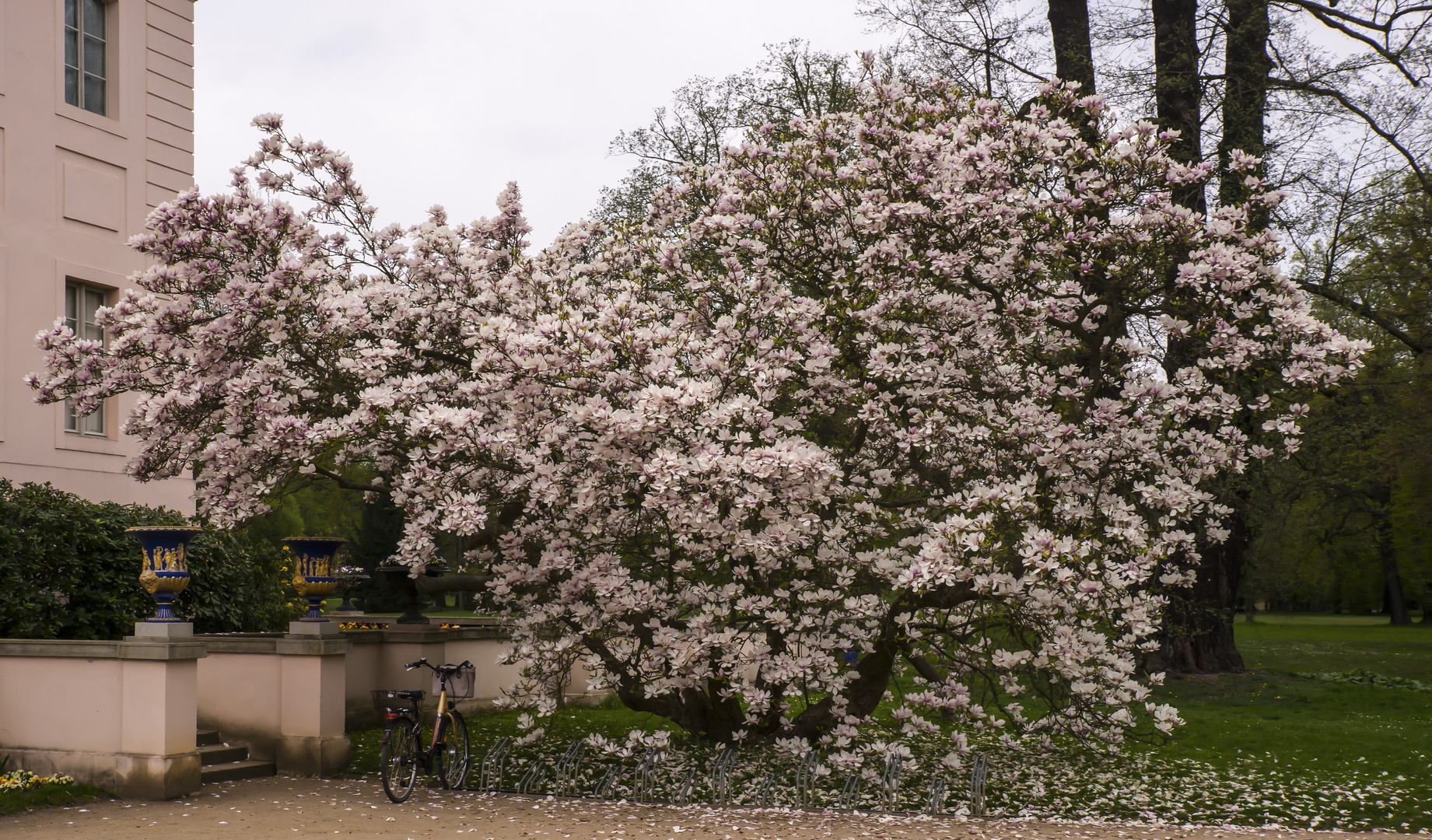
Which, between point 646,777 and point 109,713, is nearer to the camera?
point 109,713

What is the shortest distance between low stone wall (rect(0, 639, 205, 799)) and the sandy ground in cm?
31

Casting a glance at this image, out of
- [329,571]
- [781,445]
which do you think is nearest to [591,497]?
[781,445]

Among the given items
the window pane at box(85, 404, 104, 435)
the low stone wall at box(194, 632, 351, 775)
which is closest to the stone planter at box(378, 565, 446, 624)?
the low stone wall at box(194, 632, 351, 775)

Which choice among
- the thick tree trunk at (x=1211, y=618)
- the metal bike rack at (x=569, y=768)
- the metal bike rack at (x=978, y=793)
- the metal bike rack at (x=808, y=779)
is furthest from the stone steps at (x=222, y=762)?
the thick tree trunk at (x=1211, y=618)

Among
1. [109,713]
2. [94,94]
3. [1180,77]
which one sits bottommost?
[109,713]

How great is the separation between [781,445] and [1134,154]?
428 cm

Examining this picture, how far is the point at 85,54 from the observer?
15.4 meters

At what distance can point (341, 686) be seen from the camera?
10.8m

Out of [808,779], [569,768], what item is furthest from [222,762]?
[808,779]

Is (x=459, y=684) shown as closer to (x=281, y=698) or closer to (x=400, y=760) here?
(x=400, y=760)

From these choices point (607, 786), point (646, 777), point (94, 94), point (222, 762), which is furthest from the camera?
point (94, 94)

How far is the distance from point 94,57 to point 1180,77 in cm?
1530

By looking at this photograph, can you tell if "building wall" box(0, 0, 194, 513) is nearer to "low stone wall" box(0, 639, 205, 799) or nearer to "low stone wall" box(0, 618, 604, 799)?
"low stone wall" box(0, 618, 604, 799)

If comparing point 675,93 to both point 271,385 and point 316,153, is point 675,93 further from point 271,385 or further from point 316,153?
point 271,385
